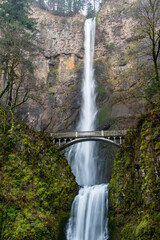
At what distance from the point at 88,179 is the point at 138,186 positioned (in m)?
12.9

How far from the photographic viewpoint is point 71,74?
3806 centimetres

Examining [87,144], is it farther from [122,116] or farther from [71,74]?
[71,74]

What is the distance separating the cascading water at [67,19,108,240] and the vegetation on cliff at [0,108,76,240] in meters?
0.95

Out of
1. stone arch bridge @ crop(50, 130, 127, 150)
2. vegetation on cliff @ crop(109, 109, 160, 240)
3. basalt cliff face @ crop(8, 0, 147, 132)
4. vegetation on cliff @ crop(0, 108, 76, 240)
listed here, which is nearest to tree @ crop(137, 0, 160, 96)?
vegetation on cliff @ crop(109, 109, 160, 240)

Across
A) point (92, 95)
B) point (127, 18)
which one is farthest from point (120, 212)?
point (127, 18)

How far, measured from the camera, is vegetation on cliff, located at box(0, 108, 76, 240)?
10672 mm

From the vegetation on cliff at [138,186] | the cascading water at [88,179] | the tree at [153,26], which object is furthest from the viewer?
the cascading water at [88,179]

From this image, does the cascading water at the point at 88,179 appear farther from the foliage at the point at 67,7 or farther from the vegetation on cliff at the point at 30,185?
the foliage at the point at 67,7

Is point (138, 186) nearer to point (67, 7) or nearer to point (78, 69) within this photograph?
point (78, 69)

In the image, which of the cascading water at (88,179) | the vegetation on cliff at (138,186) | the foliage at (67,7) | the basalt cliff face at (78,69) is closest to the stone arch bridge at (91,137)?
the cascading water at (88,179)

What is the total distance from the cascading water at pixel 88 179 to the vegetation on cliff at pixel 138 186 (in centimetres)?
109

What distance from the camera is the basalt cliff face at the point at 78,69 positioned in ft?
96.1

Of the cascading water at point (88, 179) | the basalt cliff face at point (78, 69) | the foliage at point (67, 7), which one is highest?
the foliage at point (67, 7)

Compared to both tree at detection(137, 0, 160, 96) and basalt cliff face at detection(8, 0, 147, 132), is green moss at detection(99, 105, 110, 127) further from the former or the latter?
tree at detection(137, 0, 160, 96)
